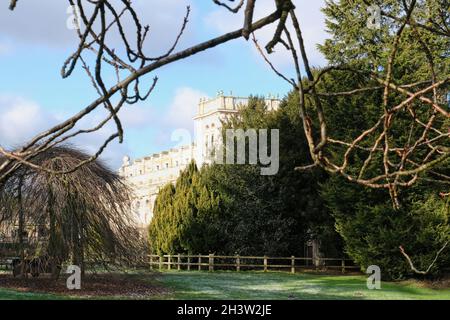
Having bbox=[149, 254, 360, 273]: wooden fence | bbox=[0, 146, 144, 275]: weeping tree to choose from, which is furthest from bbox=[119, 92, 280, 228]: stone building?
bbox=[0, 146, 144, 275]: weeping tree

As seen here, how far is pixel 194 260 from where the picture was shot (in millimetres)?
27562

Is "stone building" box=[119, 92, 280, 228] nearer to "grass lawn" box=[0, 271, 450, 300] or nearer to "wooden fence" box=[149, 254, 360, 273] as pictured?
"wooden fence" box=[149, 254, 360, 273]

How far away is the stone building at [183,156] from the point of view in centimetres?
3509

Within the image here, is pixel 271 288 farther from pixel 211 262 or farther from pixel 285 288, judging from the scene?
pixel 211 262

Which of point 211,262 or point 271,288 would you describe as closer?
point 271,288

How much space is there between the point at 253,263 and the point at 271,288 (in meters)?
7.86

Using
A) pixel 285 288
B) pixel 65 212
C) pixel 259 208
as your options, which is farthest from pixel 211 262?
pixel 65 212

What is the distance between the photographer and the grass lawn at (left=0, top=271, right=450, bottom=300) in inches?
597

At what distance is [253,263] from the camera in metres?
25.8

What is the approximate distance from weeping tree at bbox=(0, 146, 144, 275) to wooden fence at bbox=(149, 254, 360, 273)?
28.5ft

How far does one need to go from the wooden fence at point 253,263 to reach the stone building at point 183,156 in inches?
115

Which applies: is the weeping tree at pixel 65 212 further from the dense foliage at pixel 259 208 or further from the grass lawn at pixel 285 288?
the dense foliage at pixel 259 208

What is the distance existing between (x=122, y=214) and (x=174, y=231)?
1024cm

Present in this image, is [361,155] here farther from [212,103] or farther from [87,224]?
[212,103]
